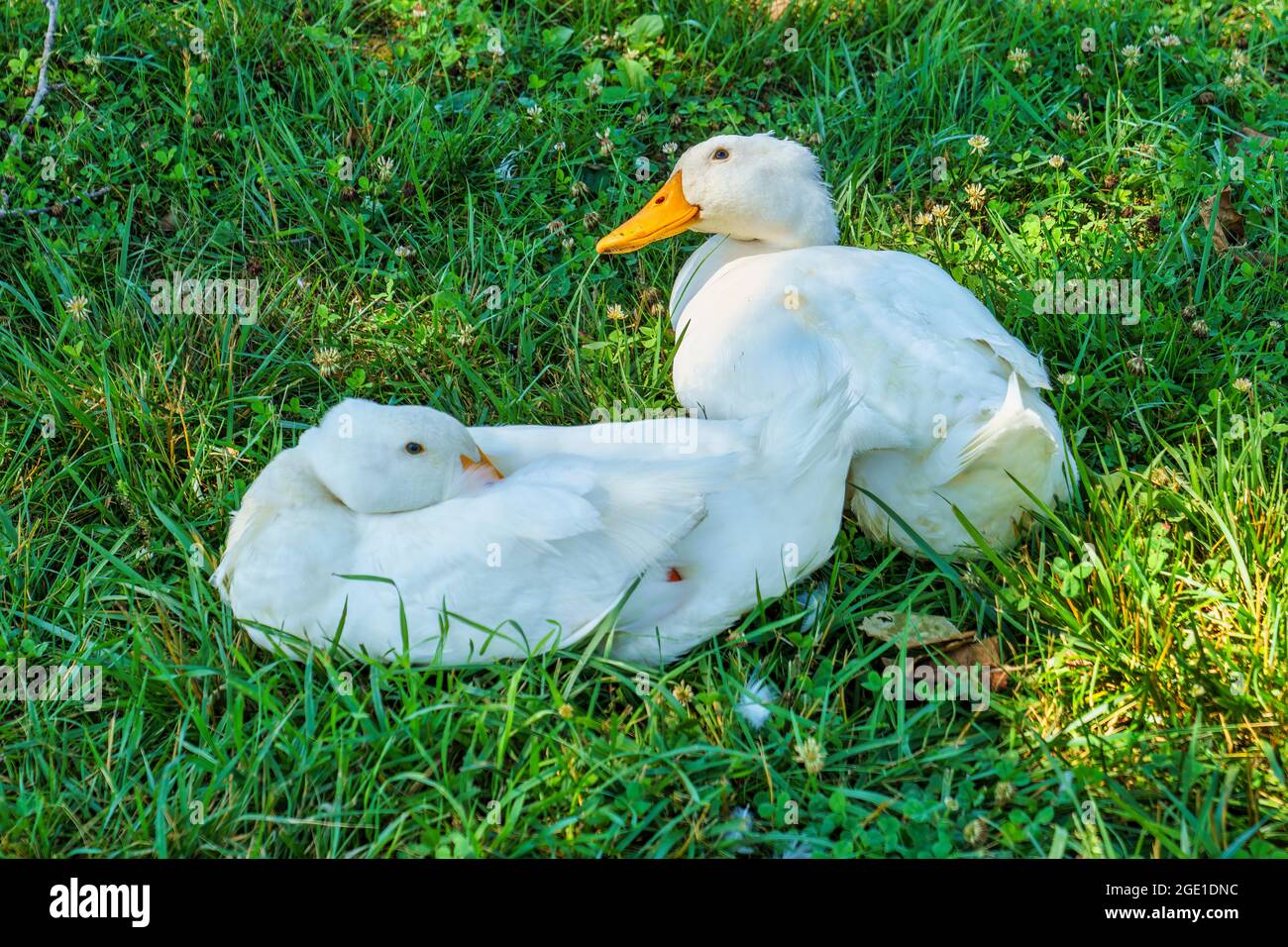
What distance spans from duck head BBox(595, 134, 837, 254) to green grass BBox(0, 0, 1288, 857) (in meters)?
0.31

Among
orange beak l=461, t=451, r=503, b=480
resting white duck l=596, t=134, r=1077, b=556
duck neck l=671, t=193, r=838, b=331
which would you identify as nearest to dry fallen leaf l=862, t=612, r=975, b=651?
resting white duck l=596, t=134, r=1077, b=556

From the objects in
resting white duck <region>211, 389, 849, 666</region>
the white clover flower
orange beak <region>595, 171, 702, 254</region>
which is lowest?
the white clover flower

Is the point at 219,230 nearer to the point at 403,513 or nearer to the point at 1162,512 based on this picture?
the point at 403,513

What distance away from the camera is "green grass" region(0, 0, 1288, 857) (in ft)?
8.31

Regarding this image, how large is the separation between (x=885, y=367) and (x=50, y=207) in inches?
106

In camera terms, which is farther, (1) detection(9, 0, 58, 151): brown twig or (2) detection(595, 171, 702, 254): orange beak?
(1) detection(9, 0, 58, 151): brown twig

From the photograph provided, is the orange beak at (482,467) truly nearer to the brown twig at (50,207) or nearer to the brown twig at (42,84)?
the brown twig at (50,207)

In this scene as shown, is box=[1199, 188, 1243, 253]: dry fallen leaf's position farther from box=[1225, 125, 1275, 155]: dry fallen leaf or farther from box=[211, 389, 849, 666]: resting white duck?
box=[211, 389, 849, 666]: resting white duck

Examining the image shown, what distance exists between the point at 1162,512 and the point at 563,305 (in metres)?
1.82

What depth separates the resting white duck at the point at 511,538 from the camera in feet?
8.62

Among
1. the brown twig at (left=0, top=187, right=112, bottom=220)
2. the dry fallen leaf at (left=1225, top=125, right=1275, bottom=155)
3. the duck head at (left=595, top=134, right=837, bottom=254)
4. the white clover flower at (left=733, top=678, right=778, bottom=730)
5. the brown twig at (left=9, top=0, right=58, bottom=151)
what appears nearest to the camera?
the white clover flower at (left=733, top=678, right=778, bottom=730)

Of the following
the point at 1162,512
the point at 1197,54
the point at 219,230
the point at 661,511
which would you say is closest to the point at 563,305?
the point at 219,230

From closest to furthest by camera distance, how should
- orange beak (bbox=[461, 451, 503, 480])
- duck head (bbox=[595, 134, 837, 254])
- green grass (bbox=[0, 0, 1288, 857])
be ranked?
green grass (bbox=[0, 0, 1288, 857]) → orange beak (bbox=[461, 451, 503, 480]) → duck head (bbox=[595, 134, 837, 254])
